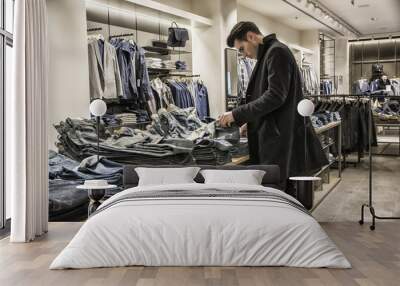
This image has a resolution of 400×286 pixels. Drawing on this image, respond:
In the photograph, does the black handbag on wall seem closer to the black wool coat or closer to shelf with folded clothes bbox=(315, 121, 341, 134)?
shelf with folded clothes bbox=(315, 121, 341, 134)

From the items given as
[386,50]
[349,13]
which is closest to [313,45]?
[349,13]

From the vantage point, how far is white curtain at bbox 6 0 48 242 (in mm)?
3900

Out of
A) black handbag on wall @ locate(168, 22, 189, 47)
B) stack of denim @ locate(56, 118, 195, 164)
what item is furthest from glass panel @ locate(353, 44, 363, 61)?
stack of denim @ locate(56, 118, 195, 164)

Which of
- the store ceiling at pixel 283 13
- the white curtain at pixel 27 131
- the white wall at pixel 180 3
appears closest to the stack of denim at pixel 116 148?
the white curtain at pixel 27 131

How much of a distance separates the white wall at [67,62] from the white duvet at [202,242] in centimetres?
223

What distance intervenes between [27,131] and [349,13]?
29.8 feet

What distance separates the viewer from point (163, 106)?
23.1ft

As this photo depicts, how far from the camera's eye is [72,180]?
434 centimetres

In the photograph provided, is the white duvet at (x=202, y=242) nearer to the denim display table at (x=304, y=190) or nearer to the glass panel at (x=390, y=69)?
the denim display table at (x=304, y=190)

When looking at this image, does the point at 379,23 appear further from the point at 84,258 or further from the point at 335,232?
the point at 84,258

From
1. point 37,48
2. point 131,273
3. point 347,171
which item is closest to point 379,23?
point 347,171

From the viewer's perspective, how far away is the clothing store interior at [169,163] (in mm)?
3109

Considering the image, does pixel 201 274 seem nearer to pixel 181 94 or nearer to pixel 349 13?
pixel 181 94

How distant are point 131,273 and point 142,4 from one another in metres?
4.20
